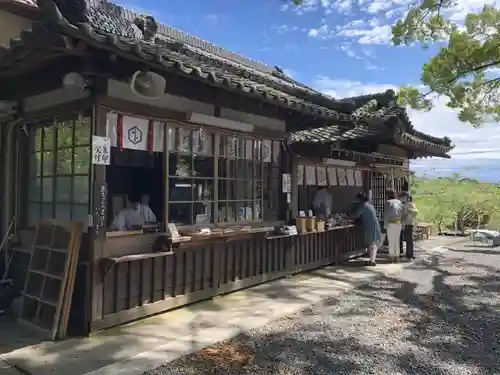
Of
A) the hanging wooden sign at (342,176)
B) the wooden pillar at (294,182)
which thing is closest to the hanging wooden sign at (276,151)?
the wooden pillar at (294,182)

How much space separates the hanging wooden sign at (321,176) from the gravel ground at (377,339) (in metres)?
2.99

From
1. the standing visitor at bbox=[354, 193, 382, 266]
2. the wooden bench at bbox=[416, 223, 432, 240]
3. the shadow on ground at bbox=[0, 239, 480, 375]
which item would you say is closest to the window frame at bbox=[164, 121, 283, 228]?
the shadow on ground at bbox=[0, 239, 480, 375]

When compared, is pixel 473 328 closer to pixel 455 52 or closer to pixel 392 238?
pixel 392 238

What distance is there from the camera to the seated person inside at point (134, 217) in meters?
6.13

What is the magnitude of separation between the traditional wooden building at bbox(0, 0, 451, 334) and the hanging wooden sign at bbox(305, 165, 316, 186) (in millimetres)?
436

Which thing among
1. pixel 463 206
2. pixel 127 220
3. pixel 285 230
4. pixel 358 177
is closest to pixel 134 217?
pixel 127 220

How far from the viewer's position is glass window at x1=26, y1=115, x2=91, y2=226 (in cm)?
564

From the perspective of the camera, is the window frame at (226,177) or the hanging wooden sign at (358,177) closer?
the window frame at (226,177)

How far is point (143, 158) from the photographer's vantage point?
834 centimetres

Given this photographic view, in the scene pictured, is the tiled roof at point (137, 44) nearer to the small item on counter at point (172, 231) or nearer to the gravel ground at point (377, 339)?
the small item on counter at point (172, 231)

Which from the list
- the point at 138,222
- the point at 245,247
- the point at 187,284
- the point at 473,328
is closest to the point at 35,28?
the point at 138,222

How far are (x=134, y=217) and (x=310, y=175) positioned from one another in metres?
4.84

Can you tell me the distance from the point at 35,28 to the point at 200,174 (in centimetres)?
338

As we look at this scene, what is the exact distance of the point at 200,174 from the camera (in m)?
6.94
